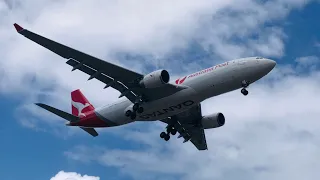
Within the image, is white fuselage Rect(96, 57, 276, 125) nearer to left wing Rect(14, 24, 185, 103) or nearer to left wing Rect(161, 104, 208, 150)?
left wing Rect(14, 24, 185, 103)

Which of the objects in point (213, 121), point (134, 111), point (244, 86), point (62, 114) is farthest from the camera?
point (213, 121)

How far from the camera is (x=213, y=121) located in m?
61.0

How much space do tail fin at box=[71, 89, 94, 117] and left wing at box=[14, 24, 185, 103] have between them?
331 inches

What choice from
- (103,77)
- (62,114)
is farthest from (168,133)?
(103,77)

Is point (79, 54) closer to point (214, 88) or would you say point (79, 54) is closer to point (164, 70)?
point (164, 70)

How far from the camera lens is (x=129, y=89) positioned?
53.7 metres

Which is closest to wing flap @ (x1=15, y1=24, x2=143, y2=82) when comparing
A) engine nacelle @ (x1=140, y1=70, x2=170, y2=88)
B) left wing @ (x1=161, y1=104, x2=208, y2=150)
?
engine nacelle @ (x1=140, y1=70, x2=170, y2=88)

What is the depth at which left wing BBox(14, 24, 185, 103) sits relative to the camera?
164ft

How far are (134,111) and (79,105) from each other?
10.6 meters

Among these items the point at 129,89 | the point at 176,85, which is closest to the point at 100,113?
the point at 129,89

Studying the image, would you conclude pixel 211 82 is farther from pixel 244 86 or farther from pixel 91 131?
pixel 91 131

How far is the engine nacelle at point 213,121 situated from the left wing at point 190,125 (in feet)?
2.08

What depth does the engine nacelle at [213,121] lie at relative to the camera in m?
60.9

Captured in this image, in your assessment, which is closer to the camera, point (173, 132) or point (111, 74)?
point (111, 74)
